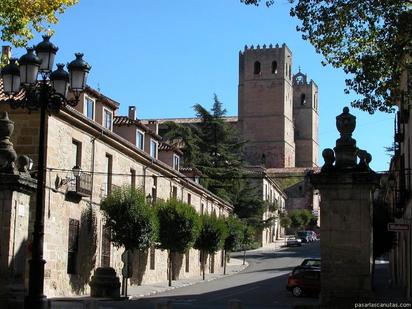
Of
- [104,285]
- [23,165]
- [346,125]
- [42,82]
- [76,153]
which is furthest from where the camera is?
[76,153]

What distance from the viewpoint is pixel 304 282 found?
2780 centimetres

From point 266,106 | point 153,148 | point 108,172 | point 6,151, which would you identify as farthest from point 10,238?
point 266,106

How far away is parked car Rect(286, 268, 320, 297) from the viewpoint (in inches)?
1089

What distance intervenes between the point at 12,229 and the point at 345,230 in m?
7.19

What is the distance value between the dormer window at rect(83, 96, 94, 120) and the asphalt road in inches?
316

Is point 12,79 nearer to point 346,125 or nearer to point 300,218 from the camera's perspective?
point 346,125

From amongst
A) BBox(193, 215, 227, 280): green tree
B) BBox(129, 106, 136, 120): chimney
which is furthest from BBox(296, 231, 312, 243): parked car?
BBox(129, 106, 136, 120): chimney

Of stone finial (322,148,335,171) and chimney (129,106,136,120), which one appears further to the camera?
chimney (129,106,136,120)

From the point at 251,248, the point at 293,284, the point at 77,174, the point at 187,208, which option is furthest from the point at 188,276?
the point at 251,248

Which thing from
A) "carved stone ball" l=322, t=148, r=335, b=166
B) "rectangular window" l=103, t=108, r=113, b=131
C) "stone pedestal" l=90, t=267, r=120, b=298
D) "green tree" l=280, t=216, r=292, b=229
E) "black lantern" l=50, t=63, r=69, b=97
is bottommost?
"stone pedestal" l=90, t=267, r=120, b=298

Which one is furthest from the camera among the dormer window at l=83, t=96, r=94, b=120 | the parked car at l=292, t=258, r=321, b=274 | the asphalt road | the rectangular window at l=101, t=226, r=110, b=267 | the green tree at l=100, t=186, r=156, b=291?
the rectangular window at l=101, t=226, r=110, b=267

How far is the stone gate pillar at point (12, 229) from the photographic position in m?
14.4

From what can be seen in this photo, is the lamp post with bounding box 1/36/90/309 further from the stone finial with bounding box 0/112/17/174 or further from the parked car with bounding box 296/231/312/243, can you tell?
the parked car with bounding box 296/231/312/243

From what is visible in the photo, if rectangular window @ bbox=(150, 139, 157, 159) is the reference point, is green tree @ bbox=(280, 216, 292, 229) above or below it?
below
